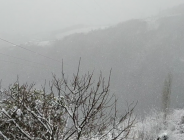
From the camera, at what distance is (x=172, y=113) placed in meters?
25.8

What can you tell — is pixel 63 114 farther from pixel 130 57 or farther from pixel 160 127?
pixel 130 57

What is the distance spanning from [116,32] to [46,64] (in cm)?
1899

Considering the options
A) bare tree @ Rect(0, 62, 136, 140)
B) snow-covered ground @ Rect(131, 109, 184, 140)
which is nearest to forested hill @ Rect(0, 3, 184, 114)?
snow-covered ground @ Rect(131, 109, 184, 140)

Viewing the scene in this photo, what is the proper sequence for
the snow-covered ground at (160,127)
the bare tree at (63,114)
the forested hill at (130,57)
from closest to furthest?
the bare tree at (63,114), the snow-covered ground at (160,127), the forested hill at (130,57)

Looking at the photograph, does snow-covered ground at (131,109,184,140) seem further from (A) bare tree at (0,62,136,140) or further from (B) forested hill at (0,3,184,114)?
(A) bare tree at (0,62,136,140)

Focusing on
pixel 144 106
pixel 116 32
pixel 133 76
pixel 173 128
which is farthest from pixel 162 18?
pixel 173 128

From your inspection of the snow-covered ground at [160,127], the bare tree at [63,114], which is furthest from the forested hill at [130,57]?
the bare tree at [63,114]

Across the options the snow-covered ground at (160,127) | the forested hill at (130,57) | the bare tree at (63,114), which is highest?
the forested hill at (130,57)

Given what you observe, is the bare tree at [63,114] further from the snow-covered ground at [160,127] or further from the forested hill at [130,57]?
the forested hill at [130,57]

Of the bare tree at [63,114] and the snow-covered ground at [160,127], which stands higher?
the snow-covered ground at [160,127]

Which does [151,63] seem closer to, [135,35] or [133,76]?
[133,76]

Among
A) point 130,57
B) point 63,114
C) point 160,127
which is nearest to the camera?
point 63,114

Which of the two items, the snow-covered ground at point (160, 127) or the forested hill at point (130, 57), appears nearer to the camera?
the snow-covered ground at point (160, 127)

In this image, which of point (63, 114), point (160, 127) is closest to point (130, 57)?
point (160, 127)
